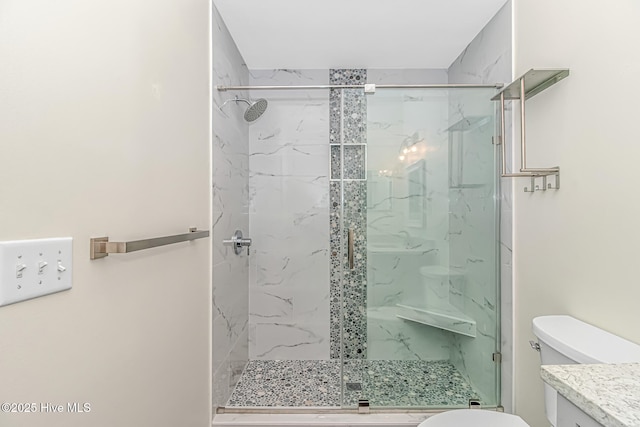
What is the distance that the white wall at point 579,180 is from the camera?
3.62 ft

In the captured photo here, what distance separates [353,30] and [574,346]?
1.94 meters

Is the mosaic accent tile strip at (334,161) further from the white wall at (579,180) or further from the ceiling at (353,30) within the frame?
the white wall at (579,180)

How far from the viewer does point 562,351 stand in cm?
112

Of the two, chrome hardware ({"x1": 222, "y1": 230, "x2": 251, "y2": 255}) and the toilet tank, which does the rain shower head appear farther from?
the toilet tank

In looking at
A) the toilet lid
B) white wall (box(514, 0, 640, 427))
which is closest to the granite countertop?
white wall (box(514, 0, 640, 427))

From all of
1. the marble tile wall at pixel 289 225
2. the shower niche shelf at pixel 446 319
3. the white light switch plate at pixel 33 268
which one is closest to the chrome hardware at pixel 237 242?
the marble tile wall at pixel 289 225

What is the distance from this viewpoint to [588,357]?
101 centimetres

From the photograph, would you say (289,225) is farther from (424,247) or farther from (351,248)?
(424,247)

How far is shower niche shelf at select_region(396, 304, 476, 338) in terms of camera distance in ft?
6.41

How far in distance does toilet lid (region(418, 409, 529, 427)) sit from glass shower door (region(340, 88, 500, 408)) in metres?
0.52

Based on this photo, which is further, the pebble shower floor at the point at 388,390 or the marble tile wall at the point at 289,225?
the marble tile wall at the point at 289,225

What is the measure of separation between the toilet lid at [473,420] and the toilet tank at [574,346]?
27cm

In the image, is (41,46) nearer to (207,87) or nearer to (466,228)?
(207,87)

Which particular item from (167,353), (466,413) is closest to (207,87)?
(167,353)
